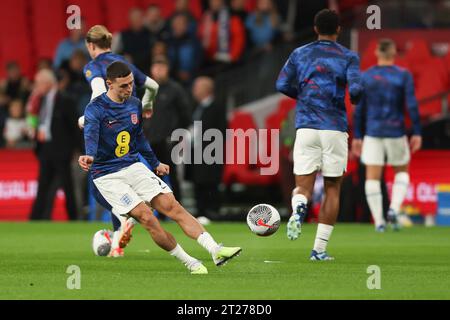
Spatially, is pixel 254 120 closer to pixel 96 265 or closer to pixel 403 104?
pixel 403 104

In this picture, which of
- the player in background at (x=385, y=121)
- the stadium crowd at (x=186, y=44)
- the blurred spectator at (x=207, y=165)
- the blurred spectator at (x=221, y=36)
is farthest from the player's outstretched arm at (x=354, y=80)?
the blurred spectator at (x=221, y=36)

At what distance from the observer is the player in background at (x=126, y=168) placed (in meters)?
11.1

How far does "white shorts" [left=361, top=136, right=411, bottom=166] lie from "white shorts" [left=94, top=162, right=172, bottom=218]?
23.3ft

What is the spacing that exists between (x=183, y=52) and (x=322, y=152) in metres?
11.5

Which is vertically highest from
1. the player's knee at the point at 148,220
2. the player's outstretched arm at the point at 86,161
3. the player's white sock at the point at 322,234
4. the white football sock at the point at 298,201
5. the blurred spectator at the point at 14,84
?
the player's outstretched arm at the point at 86,161

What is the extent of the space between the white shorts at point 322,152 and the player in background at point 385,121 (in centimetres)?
501

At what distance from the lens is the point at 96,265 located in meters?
12.4

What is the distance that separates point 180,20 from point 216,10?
1160 millimetres

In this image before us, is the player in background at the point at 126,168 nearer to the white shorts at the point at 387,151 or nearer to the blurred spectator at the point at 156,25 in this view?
the white shorts at the point at 387,151

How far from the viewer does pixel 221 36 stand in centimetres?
2447

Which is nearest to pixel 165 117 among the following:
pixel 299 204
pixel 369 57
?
pixel 369 57

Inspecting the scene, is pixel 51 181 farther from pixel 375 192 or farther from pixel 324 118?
pixel 324 118
